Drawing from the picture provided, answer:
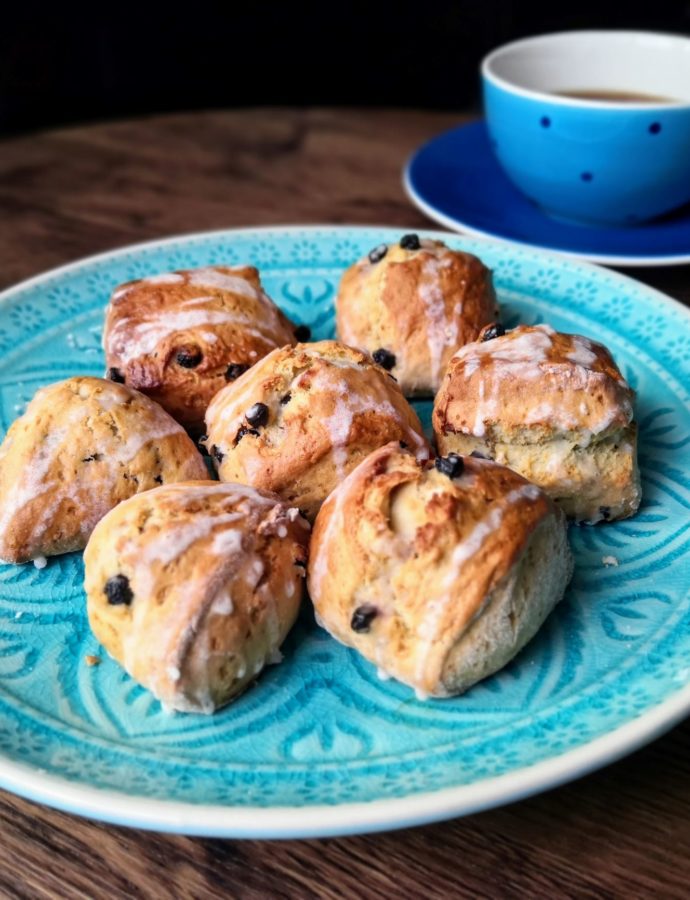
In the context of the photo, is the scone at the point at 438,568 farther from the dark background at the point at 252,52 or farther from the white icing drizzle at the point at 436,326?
the dark background at the point at 252,52

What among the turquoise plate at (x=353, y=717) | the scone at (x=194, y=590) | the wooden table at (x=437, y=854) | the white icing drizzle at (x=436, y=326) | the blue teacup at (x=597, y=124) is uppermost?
the blue teacup at (x=597, y=124)

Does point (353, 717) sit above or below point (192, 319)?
below

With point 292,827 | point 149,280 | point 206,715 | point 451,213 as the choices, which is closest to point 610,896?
point 292,827

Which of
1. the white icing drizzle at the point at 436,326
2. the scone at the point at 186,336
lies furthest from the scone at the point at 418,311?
the scone at the point at 186,336

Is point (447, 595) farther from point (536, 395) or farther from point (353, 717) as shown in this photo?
point (536, 395)

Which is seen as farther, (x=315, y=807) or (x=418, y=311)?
(x=418, y=311)

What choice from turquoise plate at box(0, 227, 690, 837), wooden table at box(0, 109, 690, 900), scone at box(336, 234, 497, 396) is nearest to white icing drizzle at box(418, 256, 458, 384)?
scone at box(336, 234, 497, 396)

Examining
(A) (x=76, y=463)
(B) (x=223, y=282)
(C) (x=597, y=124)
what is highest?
(C) (x=597, y=124)

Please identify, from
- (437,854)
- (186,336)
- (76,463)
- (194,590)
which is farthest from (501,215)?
(437,854)
